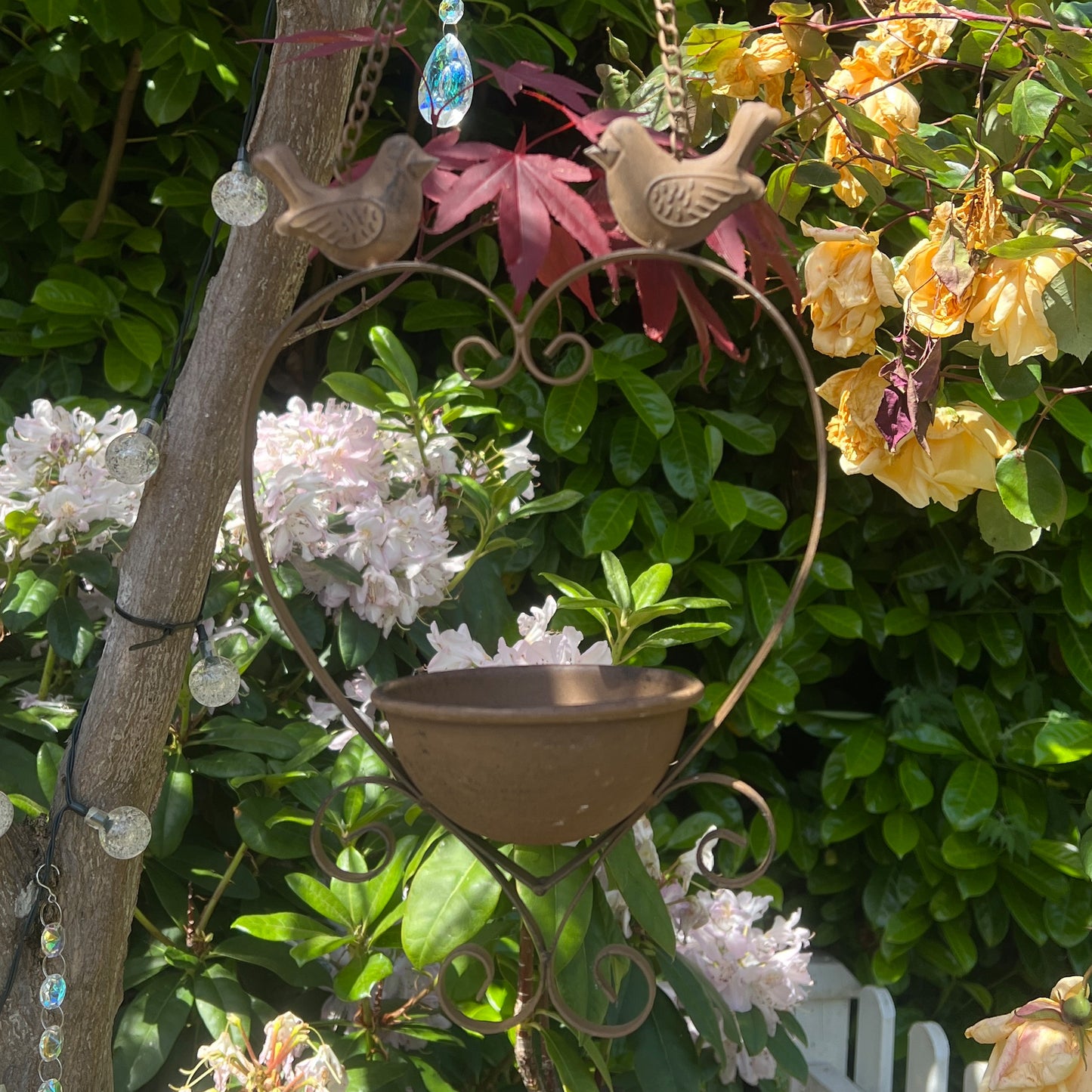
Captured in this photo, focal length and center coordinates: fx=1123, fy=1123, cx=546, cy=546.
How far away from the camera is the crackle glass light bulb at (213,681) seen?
92cm

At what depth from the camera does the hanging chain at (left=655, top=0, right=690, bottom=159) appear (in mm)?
604

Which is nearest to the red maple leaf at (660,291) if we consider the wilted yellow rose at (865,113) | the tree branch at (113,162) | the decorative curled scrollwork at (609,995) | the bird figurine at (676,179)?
the bird figurine at (676,179)

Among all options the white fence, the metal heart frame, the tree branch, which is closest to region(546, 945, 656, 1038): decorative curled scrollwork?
the metal heart frame

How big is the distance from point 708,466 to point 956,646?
Result: 474mm

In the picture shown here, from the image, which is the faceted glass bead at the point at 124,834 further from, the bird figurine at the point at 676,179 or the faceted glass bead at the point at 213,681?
the bird figurine at the point at 676,179

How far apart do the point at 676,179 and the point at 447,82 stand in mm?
343

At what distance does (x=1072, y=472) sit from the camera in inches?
63.4

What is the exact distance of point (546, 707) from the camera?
2.27ft

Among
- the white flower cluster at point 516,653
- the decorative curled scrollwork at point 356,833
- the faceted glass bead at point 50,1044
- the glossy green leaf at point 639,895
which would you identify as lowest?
the glossy green leaf at point 639,895

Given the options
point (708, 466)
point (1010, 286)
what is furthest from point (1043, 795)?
point (1010, 286)

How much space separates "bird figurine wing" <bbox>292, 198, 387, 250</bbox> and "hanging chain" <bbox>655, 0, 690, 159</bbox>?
165 mm

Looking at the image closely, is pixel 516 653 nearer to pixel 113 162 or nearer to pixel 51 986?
pixel 51 986

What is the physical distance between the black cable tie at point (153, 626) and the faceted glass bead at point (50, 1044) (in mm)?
299

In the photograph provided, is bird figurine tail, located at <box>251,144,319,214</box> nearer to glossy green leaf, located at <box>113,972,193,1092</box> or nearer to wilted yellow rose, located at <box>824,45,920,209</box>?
wilted yellow rose, located at <box>824,45,920,209</box>
